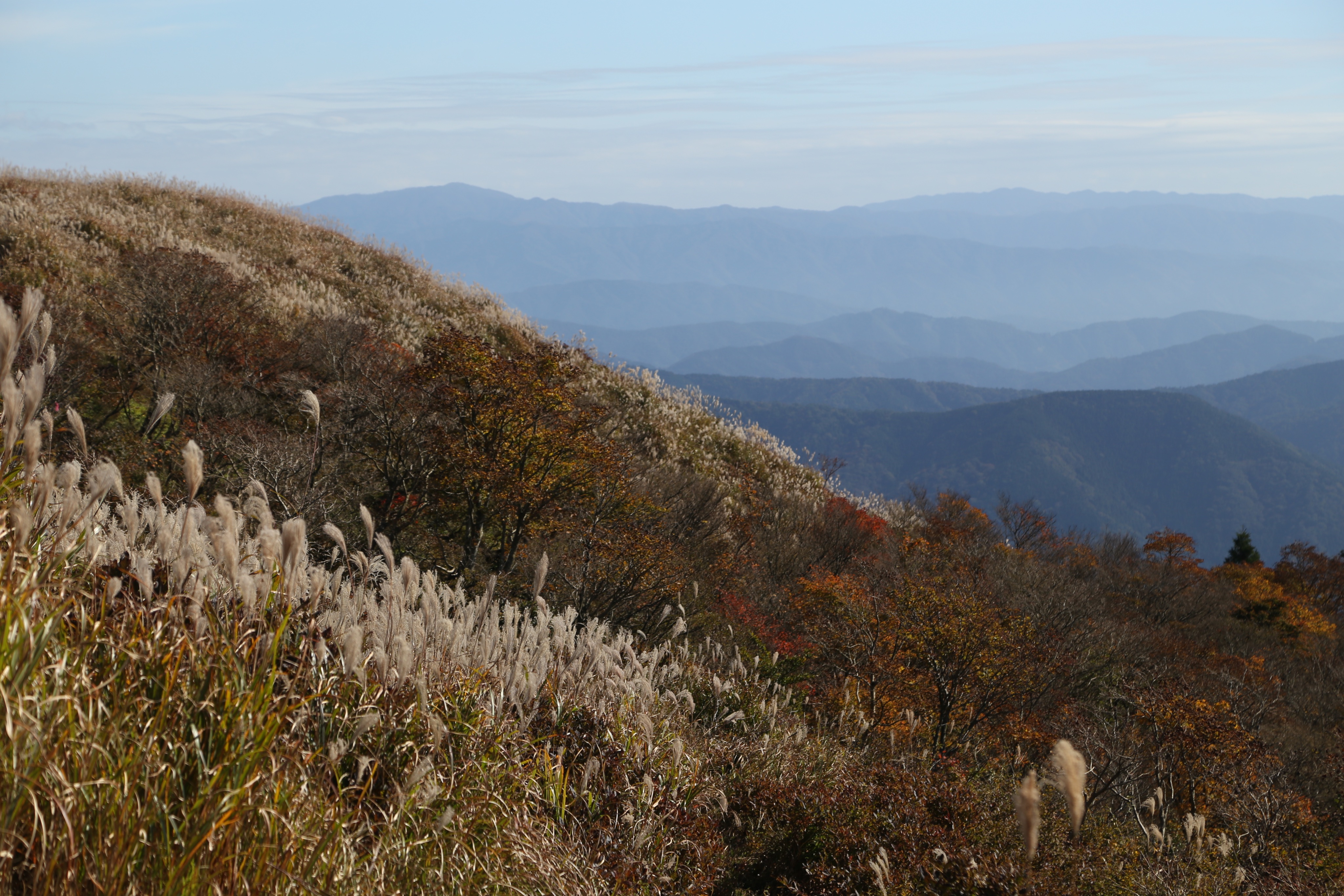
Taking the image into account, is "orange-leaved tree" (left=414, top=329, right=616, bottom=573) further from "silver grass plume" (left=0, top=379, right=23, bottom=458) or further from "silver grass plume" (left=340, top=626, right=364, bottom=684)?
"silver grass plume" (left=0, top=379, right=23, bottom=458)

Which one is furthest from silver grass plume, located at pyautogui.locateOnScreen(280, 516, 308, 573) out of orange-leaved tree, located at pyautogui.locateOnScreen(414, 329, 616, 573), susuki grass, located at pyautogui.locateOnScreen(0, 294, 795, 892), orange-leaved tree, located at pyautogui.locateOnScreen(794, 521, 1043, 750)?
orange-leaved tree, located at pyautogui.locateOnScreen(794, 521, 1043, 750)

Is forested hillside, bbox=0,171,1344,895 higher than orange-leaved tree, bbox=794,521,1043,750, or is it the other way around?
forested hillside, bbox=0,171,1344,895

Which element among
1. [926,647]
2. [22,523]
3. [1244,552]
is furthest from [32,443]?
[1244,552]

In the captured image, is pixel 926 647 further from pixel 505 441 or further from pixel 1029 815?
pixel 1029 815

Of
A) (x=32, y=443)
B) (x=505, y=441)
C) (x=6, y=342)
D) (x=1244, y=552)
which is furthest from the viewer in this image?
(x=1244, y=552)

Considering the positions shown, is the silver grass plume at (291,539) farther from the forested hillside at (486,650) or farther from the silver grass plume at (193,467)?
the silver grass plume at (193,467)

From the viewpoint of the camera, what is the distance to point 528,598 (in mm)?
9945

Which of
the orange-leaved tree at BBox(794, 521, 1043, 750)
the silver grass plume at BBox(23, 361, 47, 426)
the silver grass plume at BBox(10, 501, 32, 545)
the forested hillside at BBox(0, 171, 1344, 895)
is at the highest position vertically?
the silver grass plume at BBox(23, 361, 47, 426)

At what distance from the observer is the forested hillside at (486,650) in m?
2.43

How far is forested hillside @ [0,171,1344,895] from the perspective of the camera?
243 cm

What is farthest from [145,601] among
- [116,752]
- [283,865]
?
[283,865]

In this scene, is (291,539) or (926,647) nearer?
(291,539)

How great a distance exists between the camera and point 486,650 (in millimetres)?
3793

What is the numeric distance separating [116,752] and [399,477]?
908cm
